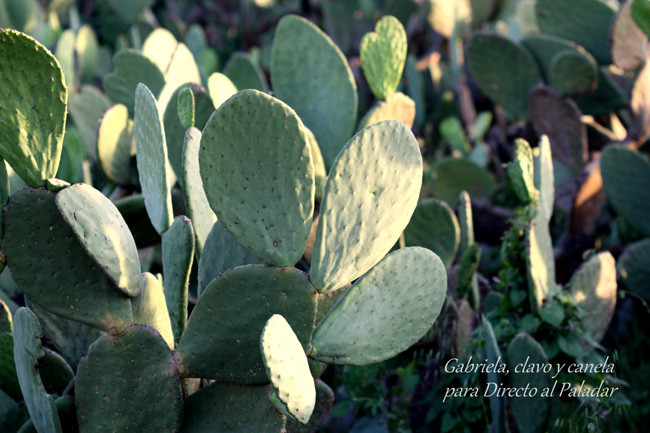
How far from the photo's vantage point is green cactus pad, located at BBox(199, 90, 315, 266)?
3.91ft

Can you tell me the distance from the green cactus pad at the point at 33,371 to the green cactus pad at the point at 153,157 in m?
0.32

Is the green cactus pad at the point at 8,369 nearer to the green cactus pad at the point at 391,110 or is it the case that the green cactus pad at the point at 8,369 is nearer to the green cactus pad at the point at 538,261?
the green cactus pad at the point at 391,110

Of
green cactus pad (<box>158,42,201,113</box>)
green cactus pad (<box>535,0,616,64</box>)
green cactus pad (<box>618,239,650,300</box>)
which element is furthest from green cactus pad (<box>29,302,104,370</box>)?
green cactus pad (<box>535,0,616,64</box>)

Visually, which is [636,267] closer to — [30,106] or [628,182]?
[628,182]

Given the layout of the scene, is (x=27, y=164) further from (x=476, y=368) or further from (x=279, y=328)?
(x=476, y=368)

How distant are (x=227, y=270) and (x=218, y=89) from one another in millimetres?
547

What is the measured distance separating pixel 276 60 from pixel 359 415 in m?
1.06

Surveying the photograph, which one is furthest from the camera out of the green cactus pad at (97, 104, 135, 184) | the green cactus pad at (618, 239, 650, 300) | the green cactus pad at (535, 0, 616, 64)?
the green cactus pad at (535, 0, 616, 64)

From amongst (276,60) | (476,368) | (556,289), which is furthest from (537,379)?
(276,60)

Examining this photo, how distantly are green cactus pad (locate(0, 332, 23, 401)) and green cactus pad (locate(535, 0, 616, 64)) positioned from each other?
2499 millimetres

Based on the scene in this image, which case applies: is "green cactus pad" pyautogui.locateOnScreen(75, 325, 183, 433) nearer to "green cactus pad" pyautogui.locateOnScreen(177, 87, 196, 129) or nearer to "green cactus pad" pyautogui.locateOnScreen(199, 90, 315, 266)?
"green cactus pad" pyautogui.locateOnScreen(199, 90, 315, 266)

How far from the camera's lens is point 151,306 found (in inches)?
53.0

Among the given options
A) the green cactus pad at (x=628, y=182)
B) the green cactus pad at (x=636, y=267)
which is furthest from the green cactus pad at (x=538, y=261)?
the green cactus pad at (x=628, y=182)

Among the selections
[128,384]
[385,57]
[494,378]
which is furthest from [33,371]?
[385,57]
